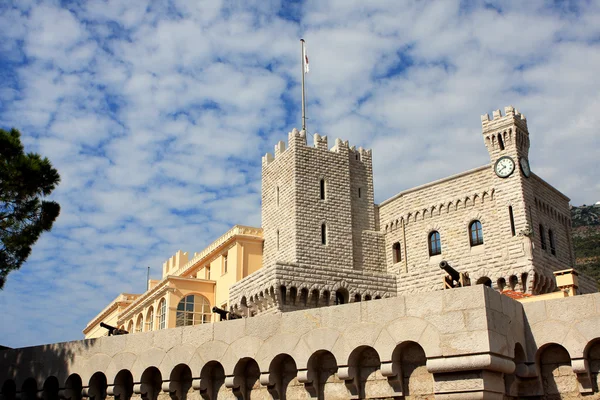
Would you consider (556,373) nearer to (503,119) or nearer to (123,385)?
(123,385)

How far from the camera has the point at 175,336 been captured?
13.3m

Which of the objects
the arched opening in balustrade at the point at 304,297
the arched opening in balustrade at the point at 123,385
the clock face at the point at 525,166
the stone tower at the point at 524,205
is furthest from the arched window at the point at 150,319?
the arched opening in balustrade at the point at 123,385

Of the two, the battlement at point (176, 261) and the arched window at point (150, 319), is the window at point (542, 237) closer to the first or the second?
the arched window at point (150, 319)

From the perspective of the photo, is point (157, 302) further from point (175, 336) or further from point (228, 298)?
point (175, 336)

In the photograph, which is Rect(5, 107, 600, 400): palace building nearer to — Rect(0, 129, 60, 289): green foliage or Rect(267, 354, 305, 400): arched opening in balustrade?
Rect(267, 354, 305, 400): arched opening in balustrade

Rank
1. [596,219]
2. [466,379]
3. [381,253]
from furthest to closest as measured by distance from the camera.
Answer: [596,219]
[381,253]
[466,379]

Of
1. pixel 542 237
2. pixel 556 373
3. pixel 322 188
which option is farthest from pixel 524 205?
pixel 556 373

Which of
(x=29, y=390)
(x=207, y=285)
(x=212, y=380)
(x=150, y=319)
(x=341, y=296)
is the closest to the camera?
(x=212, y=380)

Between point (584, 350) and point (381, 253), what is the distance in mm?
25731

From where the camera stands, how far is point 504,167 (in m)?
31.2

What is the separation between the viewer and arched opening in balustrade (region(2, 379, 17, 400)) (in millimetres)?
15578

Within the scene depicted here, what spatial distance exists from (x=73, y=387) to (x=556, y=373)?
31.7ft

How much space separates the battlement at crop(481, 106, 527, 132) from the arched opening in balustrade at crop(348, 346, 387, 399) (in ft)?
73.7

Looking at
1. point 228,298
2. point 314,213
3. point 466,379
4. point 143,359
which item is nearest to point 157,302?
point 228,298
